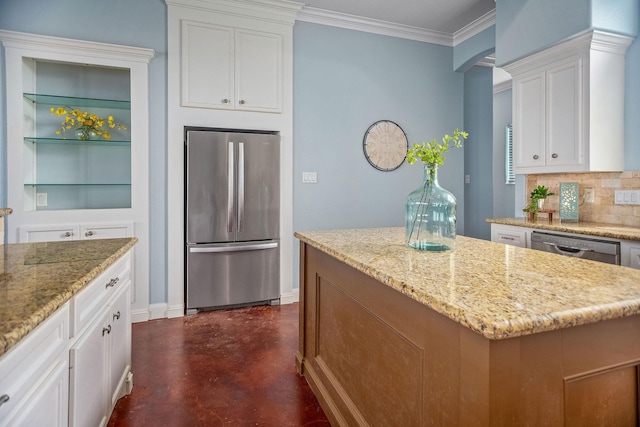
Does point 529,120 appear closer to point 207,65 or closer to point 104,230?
point 207,65

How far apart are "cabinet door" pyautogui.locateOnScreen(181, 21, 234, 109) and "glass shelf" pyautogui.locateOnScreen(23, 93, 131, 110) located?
21.8 inches

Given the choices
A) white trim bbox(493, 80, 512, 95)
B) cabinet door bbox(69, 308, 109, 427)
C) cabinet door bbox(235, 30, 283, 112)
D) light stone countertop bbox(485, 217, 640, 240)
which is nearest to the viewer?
cabinet door bbox(69, 308, 109, 427)

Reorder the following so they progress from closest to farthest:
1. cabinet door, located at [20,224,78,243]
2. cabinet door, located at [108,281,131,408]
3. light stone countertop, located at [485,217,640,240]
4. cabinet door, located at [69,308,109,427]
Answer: cabinet door, located at [69,308,109,427], cabinet door, located at [108,281,131,408], light stone countertop, located at [485,217,640,240], cabinet door, located at [20,224,78,243]

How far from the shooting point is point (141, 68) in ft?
10.3

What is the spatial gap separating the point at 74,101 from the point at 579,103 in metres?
4.16

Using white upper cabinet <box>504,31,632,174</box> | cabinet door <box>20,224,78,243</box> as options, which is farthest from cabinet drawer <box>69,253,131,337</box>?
white upper cabinet <box>504,31,632,174</box>

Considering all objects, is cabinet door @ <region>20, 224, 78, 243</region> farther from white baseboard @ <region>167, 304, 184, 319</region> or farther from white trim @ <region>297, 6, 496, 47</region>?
white trim @ <region>297, 6, 496, 47</region>

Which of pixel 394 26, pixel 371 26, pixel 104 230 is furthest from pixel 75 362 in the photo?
pixel 394 26

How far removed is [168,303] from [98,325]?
1.97m

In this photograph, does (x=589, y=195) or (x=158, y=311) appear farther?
(x=158, y=311)

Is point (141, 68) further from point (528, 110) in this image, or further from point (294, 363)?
point (528, 110)

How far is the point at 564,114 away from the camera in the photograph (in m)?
2.92

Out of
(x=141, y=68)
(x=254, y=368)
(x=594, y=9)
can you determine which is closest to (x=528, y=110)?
(x=594, y=9)

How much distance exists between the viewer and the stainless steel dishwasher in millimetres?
2375
